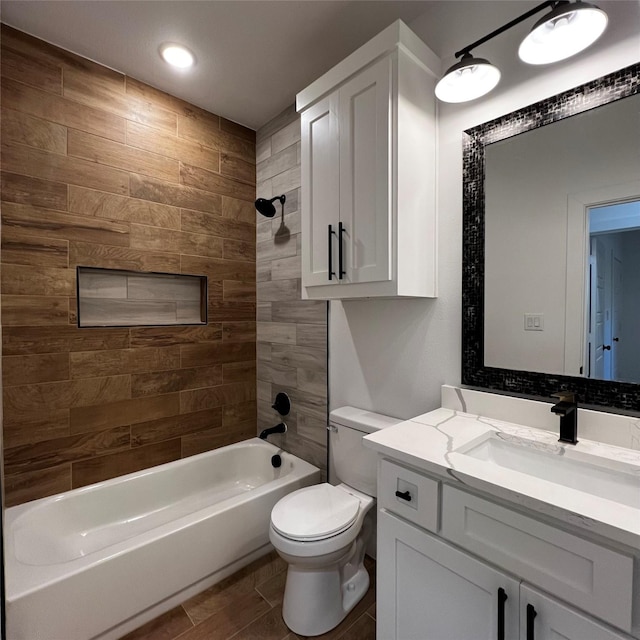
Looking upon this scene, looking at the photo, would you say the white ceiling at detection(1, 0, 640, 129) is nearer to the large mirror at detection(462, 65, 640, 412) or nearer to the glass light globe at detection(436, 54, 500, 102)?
the glass light globe at detection(436, 54, 500, 102)

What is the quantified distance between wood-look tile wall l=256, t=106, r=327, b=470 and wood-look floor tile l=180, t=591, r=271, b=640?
759 millimetres

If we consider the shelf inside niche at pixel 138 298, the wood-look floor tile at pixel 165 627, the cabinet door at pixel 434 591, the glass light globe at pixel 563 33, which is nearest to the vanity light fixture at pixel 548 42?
the glass light globe at pixel 563 33

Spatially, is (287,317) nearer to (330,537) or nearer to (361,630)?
(330,537)

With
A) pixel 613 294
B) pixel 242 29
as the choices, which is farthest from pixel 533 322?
pixel 242 29

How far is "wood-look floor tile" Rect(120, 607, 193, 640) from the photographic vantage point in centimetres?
153

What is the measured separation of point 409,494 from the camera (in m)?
1.13

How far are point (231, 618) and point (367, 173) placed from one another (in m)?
2.00

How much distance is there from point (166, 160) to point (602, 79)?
7.22ft

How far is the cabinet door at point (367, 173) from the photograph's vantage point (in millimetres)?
1467

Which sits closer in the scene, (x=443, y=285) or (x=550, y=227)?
(x=550, y=227)

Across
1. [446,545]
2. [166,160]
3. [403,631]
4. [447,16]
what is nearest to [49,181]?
[166,160]

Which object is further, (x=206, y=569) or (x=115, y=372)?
(x=115, y=372)

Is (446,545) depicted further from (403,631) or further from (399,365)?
(399,365)

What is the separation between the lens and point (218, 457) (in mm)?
2494
